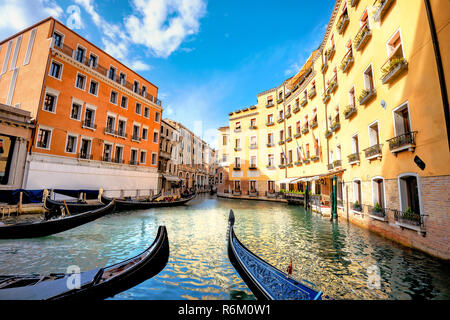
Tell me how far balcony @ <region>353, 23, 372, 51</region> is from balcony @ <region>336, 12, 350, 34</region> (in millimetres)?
1960

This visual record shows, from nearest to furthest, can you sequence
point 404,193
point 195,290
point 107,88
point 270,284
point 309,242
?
point 270,284
point 195,290
point 404,193
point 309,242
point 107,88

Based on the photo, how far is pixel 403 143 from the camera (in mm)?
6336

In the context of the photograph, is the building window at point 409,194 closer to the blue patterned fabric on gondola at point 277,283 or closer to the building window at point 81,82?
the blue patterned fabric on gondola at point 277,283

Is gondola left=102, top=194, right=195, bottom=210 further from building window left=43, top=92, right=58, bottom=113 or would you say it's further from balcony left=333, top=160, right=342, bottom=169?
balcony left=333, top=160, right=342, bottom=169

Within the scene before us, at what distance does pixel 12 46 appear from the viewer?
1622 centimetres

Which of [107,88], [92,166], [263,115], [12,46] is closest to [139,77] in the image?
[107,88]

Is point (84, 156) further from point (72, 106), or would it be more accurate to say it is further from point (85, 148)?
point (72, 106)

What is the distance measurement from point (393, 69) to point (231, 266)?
326 inches

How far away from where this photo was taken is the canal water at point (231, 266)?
3.90 metres

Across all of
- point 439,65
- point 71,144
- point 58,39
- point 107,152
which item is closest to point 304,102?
point 439,65

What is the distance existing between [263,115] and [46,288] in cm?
2618

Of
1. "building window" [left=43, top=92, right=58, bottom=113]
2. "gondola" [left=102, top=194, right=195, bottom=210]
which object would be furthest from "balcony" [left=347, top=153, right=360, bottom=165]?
"building window" [left=43, top=92, right=58, bottom=113]

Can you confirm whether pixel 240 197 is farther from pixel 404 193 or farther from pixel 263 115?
pixel 404 193

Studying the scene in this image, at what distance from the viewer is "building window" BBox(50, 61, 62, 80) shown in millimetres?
14539
